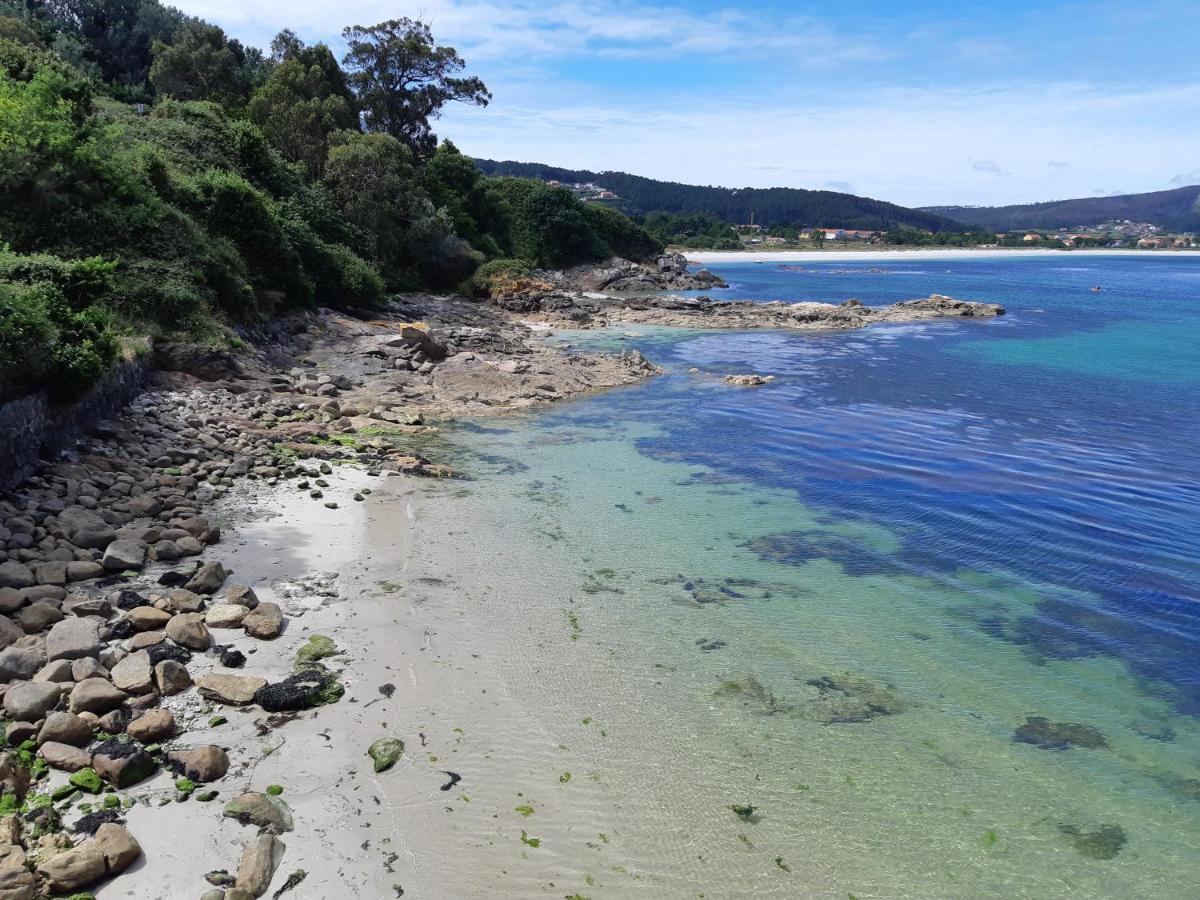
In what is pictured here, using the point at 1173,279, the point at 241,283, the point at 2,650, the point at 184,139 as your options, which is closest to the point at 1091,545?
the point at 2,650

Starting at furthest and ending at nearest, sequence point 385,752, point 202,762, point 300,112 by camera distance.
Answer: point 300,112 < point 385,752 < point 202,762

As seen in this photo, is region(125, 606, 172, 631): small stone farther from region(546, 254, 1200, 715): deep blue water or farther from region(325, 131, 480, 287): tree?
region(325, 131, 480, 287): tree

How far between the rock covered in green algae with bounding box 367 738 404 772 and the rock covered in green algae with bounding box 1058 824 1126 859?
6670mm

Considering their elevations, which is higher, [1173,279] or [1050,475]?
[1173,279]

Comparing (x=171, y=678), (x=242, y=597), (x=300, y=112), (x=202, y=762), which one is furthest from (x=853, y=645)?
(x=300, y=112)

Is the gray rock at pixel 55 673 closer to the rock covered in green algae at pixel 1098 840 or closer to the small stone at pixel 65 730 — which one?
the small stone at pixel 65 730

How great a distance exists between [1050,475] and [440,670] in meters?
16.8

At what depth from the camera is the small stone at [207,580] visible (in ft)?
34.4

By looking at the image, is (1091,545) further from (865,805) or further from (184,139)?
(184,139)

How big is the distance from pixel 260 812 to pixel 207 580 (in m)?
4.73

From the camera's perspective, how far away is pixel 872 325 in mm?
51938

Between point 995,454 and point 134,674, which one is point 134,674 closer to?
point 134,674

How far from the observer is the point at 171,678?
8.28 metres

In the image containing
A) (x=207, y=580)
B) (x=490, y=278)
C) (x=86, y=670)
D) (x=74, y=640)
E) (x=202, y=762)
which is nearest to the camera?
(x=202, y=762)
